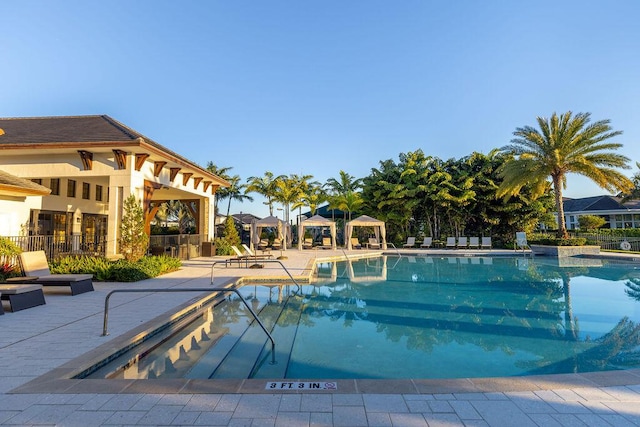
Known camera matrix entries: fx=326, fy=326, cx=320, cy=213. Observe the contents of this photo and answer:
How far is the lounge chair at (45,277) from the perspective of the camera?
25.2 ft

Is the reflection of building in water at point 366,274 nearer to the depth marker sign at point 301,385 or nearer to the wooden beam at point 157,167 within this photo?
the depth marker sign at point 301,385

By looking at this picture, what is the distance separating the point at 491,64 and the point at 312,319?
1409cm

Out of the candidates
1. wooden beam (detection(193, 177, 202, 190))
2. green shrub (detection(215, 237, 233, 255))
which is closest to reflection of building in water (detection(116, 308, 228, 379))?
wooden beam (detection(193, 177, 202, 190))

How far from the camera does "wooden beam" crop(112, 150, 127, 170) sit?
1248cm

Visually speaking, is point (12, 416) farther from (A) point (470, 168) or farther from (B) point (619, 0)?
(A) point (470, 168)

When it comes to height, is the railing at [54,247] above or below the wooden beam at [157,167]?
below

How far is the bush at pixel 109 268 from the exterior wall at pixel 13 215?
264 cm

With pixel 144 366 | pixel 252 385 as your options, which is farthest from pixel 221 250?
pixel 252 385

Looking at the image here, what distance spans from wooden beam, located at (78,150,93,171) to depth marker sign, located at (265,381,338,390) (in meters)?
13.1

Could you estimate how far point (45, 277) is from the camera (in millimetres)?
7754

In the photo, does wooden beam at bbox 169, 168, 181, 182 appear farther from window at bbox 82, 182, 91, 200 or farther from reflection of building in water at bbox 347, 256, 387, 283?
reflection of building in water at bbox 347, 256, 387, 283

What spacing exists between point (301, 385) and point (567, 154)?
22500mm

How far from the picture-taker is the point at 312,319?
696 cm

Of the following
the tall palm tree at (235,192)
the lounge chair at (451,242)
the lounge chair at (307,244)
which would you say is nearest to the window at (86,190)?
the lounge chair at (307,244)
